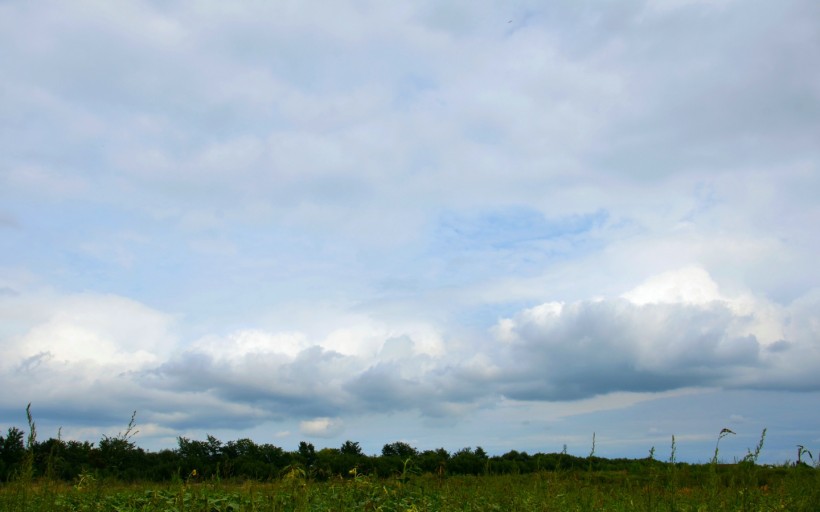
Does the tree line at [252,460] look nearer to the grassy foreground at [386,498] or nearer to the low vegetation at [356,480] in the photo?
the low vegetation at [356,480]

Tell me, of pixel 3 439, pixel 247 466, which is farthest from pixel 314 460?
pixel 3 439

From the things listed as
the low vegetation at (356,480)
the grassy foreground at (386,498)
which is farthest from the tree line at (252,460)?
the grassy foreground at (386,498)

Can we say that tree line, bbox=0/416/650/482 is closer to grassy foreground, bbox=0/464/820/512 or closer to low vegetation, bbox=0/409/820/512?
low vegetation, bbox=0/409/820/512

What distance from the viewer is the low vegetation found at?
7.91 metres

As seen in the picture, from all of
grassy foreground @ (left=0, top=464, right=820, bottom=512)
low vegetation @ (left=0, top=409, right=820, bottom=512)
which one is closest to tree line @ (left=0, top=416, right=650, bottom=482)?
low vegetation @ (left=0, top=409, right=820, bottom=512)

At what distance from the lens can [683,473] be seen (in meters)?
18.4

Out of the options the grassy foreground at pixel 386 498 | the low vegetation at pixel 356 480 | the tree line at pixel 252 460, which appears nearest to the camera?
the low vegetation at pixel 356 480

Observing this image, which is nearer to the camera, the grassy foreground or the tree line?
the grassy foreground

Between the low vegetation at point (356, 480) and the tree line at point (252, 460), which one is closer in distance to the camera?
the low vegetation at point (356, 480)

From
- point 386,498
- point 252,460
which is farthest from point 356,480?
→ point 252,460

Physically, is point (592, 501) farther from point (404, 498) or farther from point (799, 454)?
point (799, 454)

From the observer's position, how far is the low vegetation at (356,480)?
25.9ft

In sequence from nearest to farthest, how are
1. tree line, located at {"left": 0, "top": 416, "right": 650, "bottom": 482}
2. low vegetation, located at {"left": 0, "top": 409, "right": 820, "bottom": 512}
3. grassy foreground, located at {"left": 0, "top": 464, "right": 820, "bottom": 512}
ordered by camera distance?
low vegetation, located at {"left": 0, "top": 409, "right": 820, "bottom": 512} < grassy foreground, located at {"left": 0, "top": 464, "right": 820, "bottom": 512} < tree line, located at {"left": 0, "top": 416, "right": 650, "bottom": 482}

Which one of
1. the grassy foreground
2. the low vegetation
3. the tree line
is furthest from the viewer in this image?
the tree line
